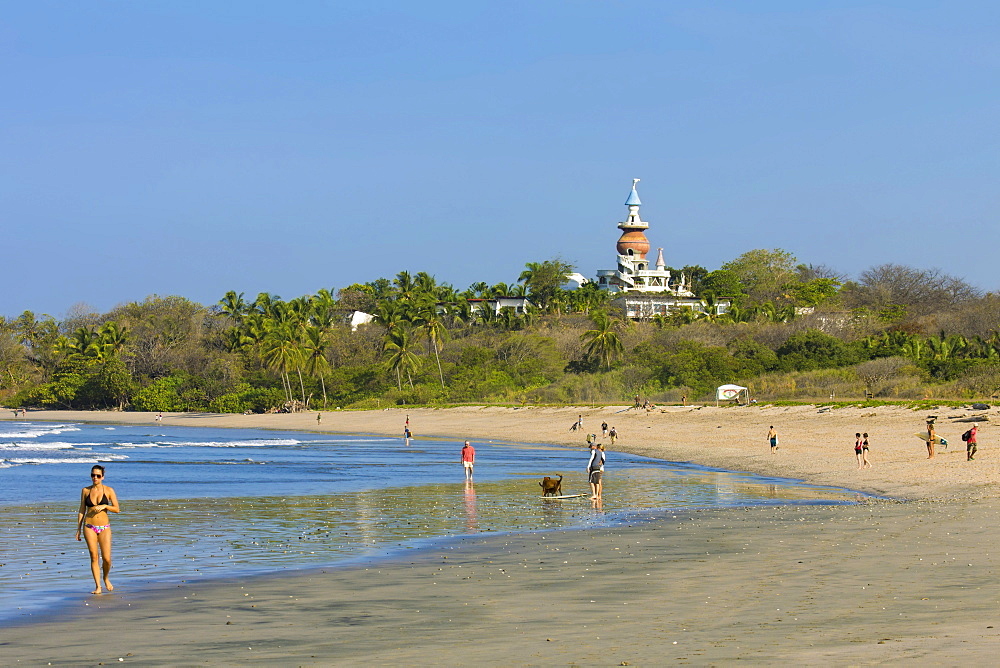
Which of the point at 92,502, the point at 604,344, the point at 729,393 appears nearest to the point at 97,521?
the point at 92,502

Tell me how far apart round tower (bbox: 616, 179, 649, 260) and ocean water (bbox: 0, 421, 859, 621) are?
301 feet

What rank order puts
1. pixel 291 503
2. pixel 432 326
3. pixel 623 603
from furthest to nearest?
pixel 432 326 → pixel 291 503 → pixel 623 603

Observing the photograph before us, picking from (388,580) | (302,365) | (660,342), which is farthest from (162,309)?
(388,580)

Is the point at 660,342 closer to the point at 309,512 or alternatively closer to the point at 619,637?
the point at 309,512

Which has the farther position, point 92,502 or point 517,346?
point 517,346

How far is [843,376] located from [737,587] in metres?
54.4

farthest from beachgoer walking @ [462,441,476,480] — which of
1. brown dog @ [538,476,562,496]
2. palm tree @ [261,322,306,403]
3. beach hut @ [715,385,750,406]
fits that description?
palm tree @ [261,322,306,403]

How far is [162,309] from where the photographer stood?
404ft

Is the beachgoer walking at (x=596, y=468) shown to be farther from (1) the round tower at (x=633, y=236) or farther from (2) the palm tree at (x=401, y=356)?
(1) the round tower at (x=633, y=236)

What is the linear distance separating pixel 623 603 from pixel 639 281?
117408mm

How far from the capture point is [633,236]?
13738 cm

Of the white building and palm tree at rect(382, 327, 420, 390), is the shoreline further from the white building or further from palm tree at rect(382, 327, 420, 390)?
the white building

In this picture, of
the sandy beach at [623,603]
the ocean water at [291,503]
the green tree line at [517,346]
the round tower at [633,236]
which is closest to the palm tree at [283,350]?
the green tree line at [517,346]

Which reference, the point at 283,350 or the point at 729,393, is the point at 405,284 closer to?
the point at 283,350
